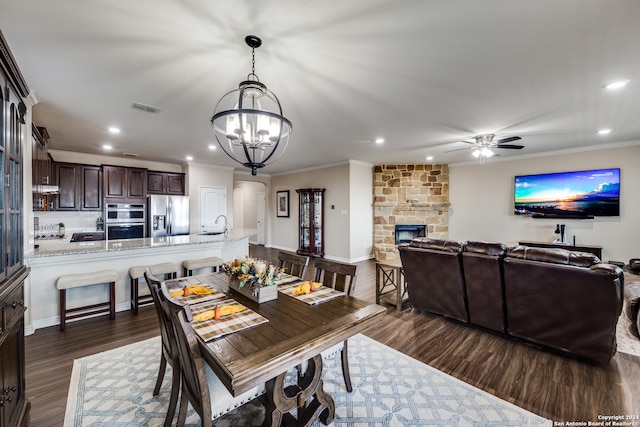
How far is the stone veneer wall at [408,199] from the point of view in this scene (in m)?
7.15

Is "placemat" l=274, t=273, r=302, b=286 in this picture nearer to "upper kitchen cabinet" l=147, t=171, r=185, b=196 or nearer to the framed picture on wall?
"upper kitchen cabinet" l=147, t=171, r=185, b=196

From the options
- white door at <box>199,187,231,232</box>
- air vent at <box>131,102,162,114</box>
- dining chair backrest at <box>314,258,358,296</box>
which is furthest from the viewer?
white door at <box>199,187,231,232</box>

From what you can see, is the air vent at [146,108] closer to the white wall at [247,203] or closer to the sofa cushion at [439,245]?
the sofa cushion at [439,245]

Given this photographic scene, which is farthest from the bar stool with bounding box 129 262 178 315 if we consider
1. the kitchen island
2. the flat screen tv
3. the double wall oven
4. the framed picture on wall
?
the flat screen tv

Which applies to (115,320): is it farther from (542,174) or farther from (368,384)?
(542,174)

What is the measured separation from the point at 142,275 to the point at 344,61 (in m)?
3.50

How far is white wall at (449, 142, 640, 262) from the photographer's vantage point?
492 centimetres

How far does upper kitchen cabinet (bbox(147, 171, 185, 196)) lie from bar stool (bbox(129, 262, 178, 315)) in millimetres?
3468

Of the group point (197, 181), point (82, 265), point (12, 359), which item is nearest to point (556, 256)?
point (12, 359)

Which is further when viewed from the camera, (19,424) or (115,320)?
(115,320)

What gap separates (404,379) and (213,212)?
6385 mm

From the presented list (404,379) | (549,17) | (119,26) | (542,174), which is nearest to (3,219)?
(119,26)

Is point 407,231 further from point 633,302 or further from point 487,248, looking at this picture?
point 633,302

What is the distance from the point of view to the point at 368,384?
212 cm
